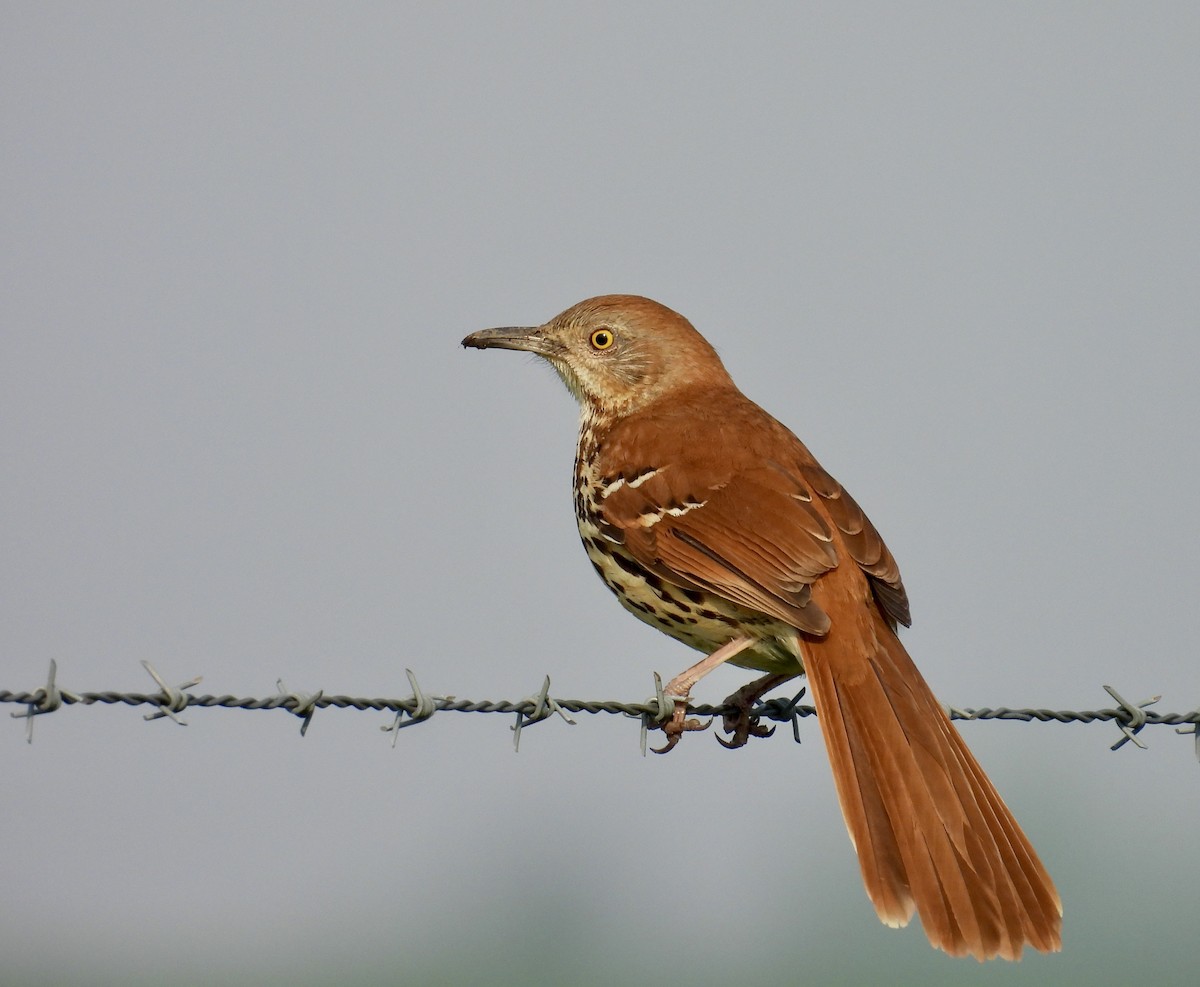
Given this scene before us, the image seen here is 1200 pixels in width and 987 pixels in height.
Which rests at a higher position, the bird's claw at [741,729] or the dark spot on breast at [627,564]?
the dark spot on breast at [627,564]

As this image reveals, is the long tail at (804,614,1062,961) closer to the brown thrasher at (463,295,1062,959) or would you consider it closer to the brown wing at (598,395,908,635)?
the brown thrasher at (463,295,1062,959)

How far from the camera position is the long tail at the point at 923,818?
369 cm

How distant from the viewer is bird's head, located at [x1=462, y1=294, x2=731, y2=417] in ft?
19.2

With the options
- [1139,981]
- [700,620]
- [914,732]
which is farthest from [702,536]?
[1139,981]

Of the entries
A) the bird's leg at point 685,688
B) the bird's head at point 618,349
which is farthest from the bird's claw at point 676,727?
the bird's head at point 618,349

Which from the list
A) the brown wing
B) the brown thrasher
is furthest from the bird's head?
the brown wing

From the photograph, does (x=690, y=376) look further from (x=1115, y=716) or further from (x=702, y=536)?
(x=1115, y=716)

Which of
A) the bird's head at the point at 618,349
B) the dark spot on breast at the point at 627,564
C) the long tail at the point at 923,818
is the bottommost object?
the long tail at the point at 923,818

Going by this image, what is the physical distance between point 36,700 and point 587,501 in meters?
2.26

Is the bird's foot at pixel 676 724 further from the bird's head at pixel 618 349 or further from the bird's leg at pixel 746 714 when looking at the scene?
the bird's head at pixel 618 349

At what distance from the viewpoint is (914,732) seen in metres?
4.08

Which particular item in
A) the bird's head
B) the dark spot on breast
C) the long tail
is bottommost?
the long tail

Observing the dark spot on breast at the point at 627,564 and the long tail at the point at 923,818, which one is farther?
the dark spot on breast at the point at 627,564

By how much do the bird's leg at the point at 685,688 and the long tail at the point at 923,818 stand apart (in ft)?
1.10
